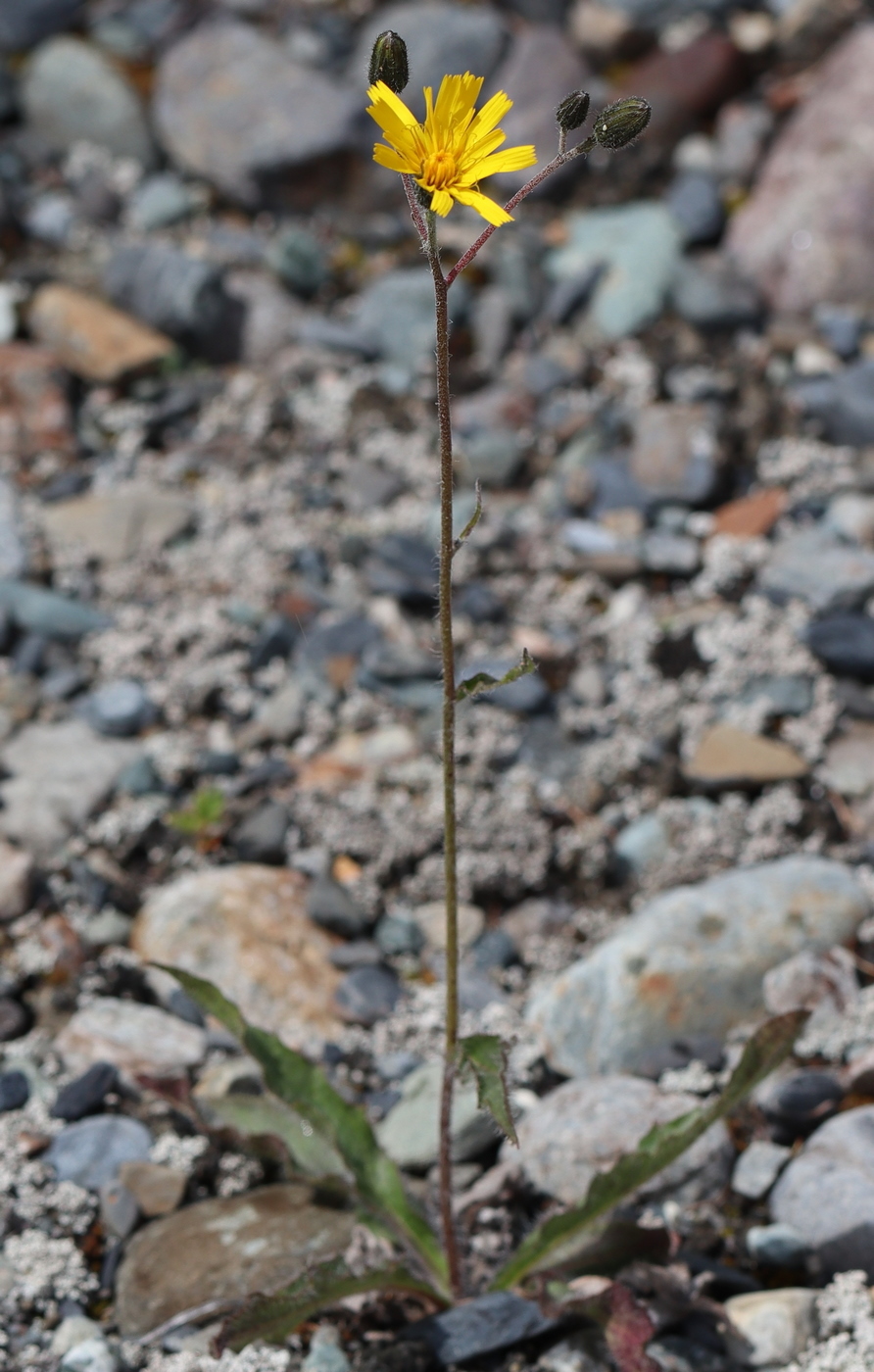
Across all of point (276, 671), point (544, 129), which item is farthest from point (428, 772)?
point (544, 129)

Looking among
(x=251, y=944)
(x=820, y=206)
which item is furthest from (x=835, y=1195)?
(x=820, y=206)

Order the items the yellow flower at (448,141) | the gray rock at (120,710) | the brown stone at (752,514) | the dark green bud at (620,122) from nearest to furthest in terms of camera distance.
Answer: the yellow flower at (448,141), the dark green bud at (620,122), the gray rock at (120,710), the brown stone at (752,514)

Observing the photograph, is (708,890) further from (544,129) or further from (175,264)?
(544,129)

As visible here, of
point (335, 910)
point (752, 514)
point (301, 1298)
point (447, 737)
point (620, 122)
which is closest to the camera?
point (620, 122)

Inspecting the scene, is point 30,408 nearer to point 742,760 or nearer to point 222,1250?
point 742,760

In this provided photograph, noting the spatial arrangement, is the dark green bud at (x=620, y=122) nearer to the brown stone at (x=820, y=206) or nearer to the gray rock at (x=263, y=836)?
the gray rock at (x=263, y=836)

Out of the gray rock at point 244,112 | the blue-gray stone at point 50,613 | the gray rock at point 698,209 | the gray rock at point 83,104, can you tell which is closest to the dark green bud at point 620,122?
the blue-gray stone at point 50,613

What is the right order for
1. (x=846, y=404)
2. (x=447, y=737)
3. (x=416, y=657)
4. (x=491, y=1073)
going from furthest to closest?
1. (x=846, y=404)
2. (x=416, y=657)
3. (x=447, y=737)
4. (x=491, y=1073)
